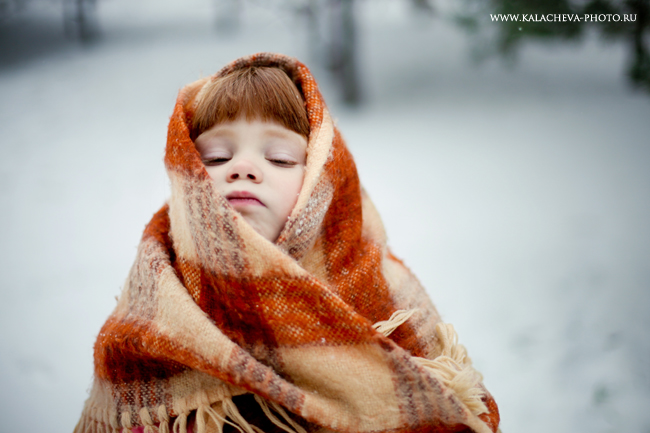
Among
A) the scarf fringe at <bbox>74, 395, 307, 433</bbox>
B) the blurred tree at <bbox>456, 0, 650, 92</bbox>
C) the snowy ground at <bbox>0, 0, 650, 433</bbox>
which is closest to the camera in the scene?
the scarf fringe at <bbox>74, 395, 307, 433</bbox>

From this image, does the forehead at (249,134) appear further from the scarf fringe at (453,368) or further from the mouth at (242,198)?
the scarf fringe at (453,368)

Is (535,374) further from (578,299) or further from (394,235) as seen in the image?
(394,235)

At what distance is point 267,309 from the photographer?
77 centimetres

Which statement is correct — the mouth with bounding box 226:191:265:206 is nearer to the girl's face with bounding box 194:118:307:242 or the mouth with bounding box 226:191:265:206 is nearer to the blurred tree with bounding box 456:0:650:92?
the girl's face with bounding box 194:118:307:242

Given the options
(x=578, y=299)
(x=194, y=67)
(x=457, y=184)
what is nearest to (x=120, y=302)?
(x=578, y=299)

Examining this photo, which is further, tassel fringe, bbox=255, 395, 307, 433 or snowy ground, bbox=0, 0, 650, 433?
snowy ground, bbox=0, 0, 650, 433

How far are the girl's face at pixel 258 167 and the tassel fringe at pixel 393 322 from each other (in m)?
0.28

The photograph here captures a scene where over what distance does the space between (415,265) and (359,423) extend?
1.63 meters

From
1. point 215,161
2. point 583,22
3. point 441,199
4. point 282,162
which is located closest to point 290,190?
point 282,162

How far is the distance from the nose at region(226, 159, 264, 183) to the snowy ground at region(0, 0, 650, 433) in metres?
1.25

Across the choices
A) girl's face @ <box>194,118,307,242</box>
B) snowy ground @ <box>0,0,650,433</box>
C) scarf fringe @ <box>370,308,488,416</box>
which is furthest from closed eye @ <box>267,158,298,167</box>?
snowy ground @ <box>0,0,650,433</box>

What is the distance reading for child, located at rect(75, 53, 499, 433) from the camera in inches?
29.6

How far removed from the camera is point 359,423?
75 centimetres

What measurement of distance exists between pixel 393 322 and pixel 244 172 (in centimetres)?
42
